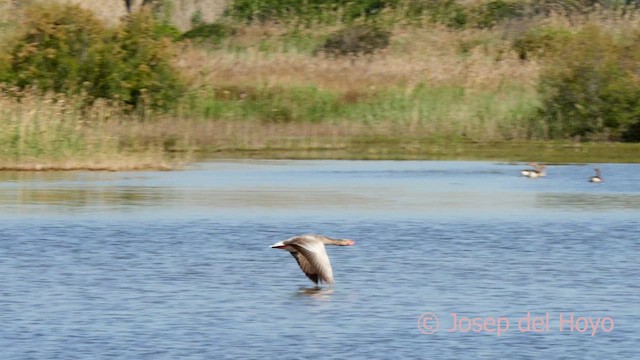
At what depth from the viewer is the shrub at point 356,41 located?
140ft

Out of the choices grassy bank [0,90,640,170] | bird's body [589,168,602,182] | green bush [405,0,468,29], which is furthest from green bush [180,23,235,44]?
bird's body [589,168,602,182]

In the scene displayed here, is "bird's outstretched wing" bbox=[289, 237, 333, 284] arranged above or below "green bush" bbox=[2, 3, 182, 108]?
below

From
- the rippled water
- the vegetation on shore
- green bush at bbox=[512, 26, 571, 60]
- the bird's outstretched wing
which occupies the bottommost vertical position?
the rippled water

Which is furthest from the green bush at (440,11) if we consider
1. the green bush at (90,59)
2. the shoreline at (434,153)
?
the green bush at (90,59)

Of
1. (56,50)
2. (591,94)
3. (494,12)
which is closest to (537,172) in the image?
(591,94)

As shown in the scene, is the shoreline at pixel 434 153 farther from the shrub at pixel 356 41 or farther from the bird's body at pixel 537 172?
the shrub at pixel 356 41

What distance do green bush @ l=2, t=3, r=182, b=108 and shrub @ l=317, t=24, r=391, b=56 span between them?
30.0ft

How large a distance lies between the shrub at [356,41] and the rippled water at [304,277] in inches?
618

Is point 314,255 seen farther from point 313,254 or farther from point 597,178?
point 597,178

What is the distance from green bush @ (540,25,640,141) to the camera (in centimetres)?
3388

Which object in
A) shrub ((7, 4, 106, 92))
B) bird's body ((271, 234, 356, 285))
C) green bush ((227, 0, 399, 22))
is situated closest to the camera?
bird's body ((271, 234, 356, 285))

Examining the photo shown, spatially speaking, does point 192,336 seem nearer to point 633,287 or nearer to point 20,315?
point 20,315

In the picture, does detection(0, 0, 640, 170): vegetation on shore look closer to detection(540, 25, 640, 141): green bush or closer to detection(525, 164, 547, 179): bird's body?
detection(540, 25, 640, 141): green bush

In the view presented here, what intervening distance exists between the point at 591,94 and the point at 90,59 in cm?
1061
